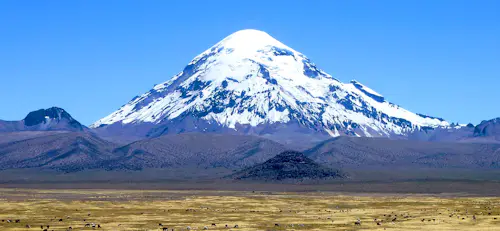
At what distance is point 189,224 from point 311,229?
1520cm

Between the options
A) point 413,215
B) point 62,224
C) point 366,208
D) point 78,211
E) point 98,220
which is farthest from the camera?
point 366,208

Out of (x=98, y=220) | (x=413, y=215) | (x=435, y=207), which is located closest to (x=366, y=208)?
(x=435, y=207)

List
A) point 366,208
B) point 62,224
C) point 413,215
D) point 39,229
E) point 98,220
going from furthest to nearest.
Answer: point 366,208, point 413,215, point 98,220, point 62,224, point 39,229

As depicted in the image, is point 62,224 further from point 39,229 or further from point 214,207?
point 214,207

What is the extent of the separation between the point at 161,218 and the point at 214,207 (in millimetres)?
25923

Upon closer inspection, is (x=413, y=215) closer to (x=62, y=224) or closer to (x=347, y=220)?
(x=347, y=220)

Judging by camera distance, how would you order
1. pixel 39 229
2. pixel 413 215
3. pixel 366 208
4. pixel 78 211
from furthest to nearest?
pixel 366 208, pixel 78 211, pixel 413 215, pixel 39 229

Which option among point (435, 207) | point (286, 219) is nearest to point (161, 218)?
point (286, 219)

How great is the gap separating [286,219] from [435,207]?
113ft

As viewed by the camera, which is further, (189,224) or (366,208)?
(366,208)

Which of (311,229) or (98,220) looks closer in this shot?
(311,229)

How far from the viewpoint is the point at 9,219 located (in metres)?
99.5

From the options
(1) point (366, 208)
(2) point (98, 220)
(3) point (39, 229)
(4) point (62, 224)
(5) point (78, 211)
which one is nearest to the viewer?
(3) point (39, 229)

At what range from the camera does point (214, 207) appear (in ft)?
420
